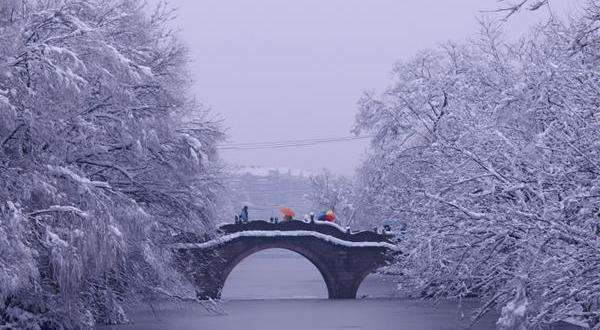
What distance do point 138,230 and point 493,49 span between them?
1168 cm

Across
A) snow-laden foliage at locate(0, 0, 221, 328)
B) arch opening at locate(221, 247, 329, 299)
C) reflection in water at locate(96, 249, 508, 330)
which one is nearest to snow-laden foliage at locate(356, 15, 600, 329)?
snow-laden foliage at locate(0, 0, 221, 328)

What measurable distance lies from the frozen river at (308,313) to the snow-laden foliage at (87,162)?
3.23 m

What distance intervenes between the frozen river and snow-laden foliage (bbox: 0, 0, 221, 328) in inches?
127

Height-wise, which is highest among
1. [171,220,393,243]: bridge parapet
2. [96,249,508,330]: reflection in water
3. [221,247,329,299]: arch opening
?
[171,220,393,243]: bridge parapet

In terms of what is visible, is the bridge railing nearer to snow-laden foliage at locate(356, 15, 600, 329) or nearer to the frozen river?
the frozen river

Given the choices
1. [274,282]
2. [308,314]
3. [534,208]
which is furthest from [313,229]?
[534,208]

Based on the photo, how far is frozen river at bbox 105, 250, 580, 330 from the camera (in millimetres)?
29141

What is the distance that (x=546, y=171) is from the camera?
9922mm

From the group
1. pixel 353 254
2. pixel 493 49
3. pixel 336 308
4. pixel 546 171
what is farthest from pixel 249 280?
pixel 546 171

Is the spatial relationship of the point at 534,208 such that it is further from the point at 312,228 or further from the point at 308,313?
the point at 312,228

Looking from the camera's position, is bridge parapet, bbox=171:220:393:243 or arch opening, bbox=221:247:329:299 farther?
arch opening, bbox=221:247:329:299

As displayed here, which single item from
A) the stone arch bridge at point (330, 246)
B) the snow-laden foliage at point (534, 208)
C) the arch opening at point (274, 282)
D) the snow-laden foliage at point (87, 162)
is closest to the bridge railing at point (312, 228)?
the stone arch bridge at point (330, 246)

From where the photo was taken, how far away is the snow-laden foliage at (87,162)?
1542 centimetres

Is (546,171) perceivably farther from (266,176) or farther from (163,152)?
(266,176)
